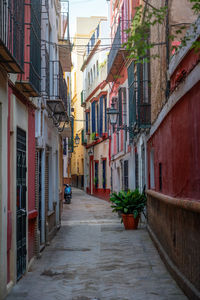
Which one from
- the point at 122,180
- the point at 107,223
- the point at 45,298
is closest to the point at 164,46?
the point at 45,298

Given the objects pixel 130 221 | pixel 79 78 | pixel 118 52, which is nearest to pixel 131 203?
pixel 130 221

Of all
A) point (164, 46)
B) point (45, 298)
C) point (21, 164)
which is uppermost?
point (164, 46)

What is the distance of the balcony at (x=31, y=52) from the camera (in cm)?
784

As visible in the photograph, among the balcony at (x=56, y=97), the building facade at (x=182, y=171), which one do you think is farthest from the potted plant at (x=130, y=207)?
the building facade at (x=182, y=171)

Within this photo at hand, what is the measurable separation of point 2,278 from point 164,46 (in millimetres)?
6013

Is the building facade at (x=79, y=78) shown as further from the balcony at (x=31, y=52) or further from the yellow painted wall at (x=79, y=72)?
the balcony at (x=31, y=52)

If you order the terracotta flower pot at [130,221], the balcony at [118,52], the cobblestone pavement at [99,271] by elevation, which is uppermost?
the balcony at [118,52]

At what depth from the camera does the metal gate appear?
7.61 meters

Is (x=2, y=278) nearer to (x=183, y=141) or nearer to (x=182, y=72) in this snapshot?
(x=183, y=141)

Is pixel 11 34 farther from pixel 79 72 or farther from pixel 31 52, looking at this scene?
pixel 79 72

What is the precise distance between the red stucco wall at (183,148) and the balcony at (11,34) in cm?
229

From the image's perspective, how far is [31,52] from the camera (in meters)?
8.44

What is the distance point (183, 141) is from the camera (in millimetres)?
6879

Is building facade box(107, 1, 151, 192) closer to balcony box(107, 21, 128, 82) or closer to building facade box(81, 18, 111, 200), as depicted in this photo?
balcony box(107, 21, 128, 82)
